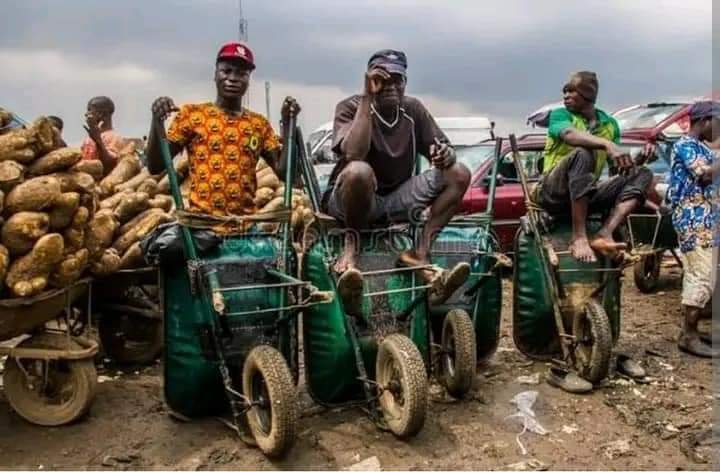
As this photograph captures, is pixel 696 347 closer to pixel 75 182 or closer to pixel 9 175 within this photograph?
pixel 75 182

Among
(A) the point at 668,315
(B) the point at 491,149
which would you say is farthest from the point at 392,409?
(B) the point at 491,149

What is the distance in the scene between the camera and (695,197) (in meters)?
5.70

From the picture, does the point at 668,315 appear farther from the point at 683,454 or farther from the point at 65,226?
the point at 65,226

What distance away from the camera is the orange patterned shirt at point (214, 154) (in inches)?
165

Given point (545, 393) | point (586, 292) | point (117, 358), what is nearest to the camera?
point (545, 393)

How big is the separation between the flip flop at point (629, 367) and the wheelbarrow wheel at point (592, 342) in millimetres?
471

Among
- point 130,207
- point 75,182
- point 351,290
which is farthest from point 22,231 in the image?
point 351,290

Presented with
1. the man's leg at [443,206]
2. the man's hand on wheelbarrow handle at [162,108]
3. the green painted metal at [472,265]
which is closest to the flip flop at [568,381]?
the green painted metal at [472,265]

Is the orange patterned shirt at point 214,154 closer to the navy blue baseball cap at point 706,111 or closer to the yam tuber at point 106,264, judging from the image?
the yam tuber at point 106,264

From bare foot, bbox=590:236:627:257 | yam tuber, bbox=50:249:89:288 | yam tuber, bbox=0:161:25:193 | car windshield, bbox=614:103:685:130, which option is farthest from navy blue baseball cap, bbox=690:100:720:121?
car windshield, bbox=614:103:685:130

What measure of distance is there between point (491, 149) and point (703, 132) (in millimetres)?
4057

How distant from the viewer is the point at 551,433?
416 centimetres

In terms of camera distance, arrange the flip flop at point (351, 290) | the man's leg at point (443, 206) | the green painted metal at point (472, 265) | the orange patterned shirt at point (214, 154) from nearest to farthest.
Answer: the flip flop at point (351, 290) → the orange patterned shirt at point (214, 154) → the man's leg at point (443, 206) → the green painted metal at point (472, 265)

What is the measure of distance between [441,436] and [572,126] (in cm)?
224
